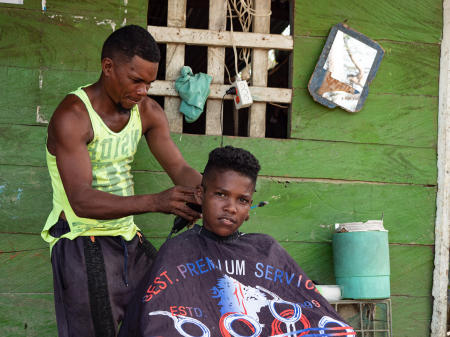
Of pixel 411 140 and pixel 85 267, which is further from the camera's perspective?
pixel 411 140

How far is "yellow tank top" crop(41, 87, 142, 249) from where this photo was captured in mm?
2102

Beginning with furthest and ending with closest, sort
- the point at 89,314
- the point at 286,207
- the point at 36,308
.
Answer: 1. the point at 286,207
2. the point at 36,308
3. the point at 89,314

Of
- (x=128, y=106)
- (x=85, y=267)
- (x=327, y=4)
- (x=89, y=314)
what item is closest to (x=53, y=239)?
(x=85, y=267)

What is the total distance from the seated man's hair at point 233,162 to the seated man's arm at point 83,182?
0.17 metres

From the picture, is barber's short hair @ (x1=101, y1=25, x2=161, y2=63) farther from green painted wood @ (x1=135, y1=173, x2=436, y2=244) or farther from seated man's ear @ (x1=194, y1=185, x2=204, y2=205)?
green painted wood @ (x1=135, y1=173, x2=436, y2=244)

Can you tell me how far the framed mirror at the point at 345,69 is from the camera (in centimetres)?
294

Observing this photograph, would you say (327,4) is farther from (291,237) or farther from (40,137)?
(40,137)

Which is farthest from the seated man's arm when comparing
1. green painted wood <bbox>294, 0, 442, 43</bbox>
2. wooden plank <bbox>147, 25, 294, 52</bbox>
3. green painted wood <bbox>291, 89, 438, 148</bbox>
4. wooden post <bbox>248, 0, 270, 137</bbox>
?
green painted wood <bbox>294, 0, 442, 43</bbox>

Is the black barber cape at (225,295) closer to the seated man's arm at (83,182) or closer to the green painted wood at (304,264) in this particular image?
the seated man's arm at (83,182)

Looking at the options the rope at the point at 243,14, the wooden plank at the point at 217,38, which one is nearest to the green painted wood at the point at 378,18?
the wooden plank at the point at 217,38

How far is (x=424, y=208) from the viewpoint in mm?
3010

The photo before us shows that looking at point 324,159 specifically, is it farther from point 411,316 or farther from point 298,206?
point 411,316

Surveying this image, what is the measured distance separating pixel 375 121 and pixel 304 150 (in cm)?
47

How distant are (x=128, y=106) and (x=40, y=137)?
31.1 inches
